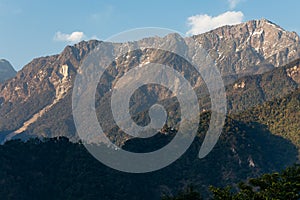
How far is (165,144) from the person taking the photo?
172 metres

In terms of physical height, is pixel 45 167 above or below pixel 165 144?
below

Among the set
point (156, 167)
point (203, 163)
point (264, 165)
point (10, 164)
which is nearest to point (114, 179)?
point (156, 167)

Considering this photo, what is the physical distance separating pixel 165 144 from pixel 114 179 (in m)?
40.3

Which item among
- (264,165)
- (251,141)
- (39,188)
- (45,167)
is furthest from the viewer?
(251,141)

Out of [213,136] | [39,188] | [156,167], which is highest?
[213,136]

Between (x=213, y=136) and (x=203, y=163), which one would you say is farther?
(x=213, y=136)

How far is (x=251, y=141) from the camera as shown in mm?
198500

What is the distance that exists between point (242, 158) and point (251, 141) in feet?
73.2

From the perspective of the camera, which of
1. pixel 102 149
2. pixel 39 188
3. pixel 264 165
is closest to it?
pixel 39 188

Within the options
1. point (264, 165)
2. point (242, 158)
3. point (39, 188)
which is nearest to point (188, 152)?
point (242, 158)

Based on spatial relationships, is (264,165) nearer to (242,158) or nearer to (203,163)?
(242,158)

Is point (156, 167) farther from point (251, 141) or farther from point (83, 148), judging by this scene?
point (251, 141)

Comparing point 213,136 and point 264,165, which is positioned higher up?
point 213,136

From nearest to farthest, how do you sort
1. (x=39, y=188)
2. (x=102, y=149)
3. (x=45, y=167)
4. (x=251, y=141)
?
(x=39, y=188)
(x=45, y=167)
(x=102, y=149)
(x=251, y=141)
